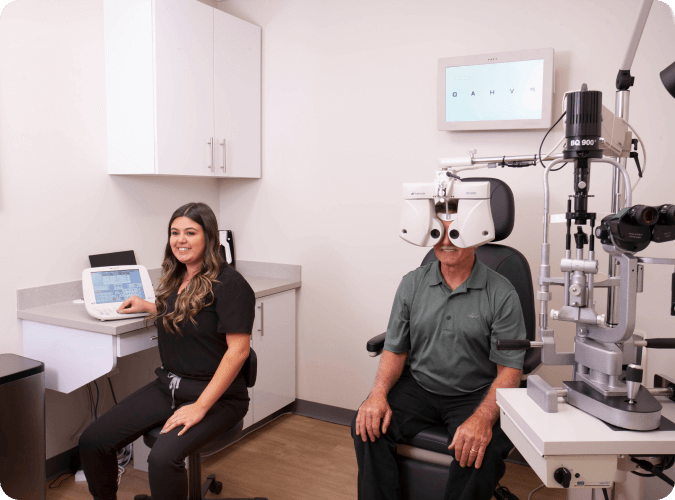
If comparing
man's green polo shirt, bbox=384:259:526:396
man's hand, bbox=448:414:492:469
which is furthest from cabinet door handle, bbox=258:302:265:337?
man's hand, bbox=448:414:492:469

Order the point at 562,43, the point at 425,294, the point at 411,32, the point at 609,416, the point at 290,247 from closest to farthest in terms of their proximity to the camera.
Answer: the point at 609,416
the point at 425,294
the point at 562,43
the point at 411,32
the point at 290,247

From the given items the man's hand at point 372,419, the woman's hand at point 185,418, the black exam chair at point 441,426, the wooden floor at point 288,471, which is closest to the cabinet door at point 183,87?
the woman's hand at point 185,418

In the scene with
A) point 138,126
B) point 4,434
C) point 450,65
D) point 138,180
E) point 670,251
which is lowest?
point 4,434

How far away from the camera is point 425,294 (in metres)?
1.93

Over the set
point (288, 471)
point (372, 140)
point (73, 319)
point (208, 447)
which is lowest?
point (288, 471)

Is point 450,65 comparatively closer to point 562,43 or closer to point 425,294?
point 562,43

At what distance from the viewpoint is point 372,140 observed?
113 inches

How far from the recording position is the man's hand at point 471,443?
1566mm

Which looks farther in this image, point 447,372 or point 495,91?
point 495,91

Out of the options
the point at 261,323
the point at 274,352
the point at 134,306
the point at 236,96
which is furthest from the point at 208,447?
the point at 236,96

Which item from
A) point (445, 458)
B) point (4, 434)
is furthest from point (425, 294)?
point (4, 434)

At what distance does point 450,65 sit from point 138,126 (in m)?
1.47

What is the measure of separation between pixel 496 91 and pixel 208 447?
1901 millimetres

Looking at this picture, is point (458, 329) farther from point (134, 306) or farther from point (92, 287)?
point (92, 287)
